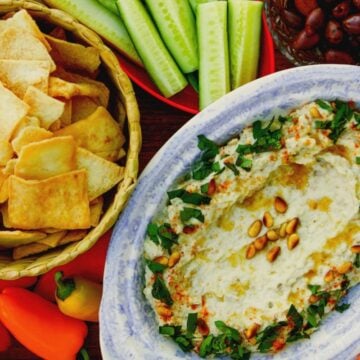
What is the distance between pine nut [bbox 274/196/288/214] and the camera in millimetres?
2092

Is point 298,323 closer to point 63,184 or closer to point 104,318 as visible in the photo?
point 104,318

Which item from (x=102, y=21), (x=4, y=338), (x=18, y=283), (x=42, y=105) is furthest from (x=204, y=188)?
(x=4, y=338)

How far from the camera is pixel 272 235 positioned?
6.92 ft

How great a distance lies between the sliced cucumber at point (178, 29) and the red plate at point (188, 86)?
4.0 inches

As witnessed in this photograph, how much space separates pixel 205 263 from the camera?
6.98 ft

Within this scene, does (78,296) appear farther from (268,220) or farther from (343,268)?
(343,268)

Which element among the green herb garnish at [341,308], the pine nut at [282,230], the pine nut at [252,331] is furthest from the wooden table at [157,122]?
the green herb garnish at [341,308]

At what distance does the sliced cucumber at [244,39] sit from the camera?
221cm

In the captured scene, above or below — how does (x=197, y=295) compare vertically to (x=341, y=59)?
below

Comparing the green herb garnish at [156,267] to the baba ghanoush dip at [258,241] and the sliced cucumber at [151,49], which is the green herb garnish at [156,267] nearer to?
the baba ghanoush dip at [258,241]

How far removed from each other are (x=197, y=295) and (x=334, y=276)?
36cm

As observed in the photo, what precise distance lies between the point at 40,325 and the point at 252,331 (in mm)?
644

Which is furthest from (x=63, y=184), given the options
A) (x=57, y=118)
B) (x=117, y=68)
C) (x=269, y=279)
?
(x=269, y=279)

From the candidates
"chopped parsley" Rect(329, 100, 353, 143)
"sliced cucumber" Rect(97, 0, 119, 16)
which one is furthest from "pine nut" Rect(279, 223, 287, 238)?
"sliced cucumber" Rect(97, 0, 119, 16)
